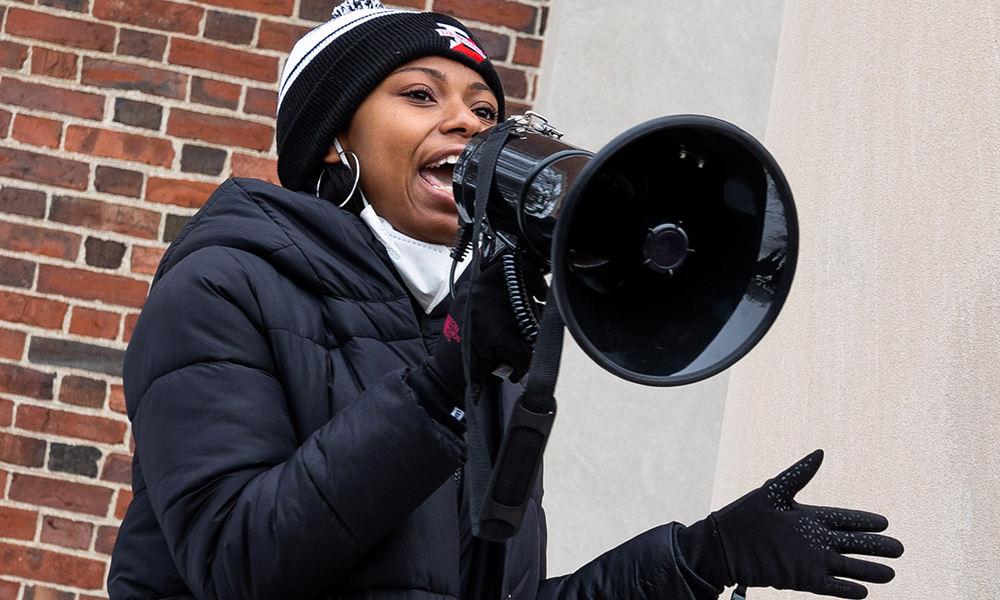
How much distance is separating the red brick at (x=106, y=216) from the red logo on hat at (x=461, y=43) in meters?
1.32

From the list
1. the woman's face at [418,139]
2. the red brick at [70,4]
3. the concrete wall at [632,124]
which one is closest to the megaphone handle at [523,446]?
the woman's face at [418,139]

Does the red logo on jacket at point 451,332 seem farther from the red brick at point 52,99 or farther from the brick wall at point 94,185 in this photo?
the red brick at point 52,99

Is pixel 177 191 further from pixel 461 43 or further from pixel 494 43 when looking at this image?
pixel 461 43

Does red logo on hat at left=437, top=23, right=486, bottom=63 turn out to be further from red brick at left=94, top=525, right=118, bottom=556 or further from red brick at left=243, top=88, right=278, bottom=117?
red brick at left=94, top=525, right=118, bottom=556

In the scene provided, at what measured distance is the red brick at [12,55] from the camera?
2.83 meters

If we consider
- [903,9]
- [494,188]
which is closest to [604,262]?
[494,188]

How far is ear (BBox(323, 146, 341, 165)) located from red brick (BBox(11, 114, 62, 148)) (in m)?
1.37

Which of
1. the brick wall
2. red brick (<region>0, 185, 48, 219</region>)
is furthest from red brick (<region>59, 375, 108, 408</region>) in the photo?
red brick (<region>0, 185, 48, 219</region>)

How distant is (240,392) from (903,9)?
1.27 meters

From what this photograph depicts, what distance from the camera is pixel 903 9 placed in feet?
6.13

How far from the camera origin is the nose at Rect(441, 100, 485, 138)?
166cm

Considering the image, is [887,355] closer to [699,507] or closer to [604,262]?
[604,262]

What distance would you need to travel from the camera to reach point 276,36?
2.91m

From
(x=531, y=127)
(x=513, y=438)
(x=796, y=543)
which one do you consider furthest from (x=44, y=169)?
(x=796, y=543)
